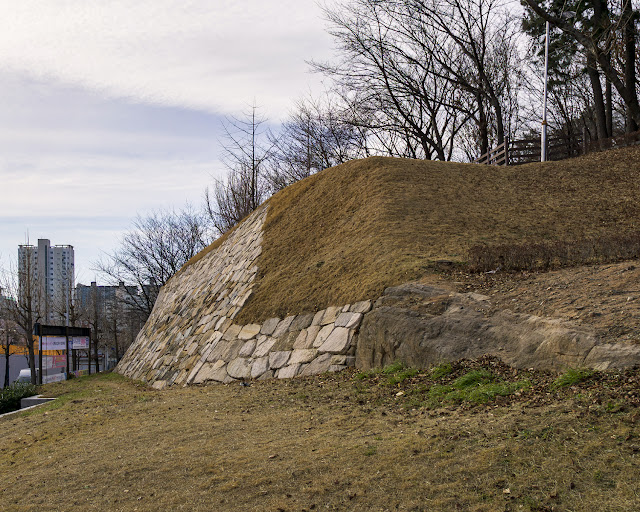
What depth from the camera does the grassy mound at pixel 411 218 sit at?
10.6 m

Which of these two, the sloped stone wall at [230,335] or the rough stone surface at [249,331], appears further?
the rough stone surface at [249,331]

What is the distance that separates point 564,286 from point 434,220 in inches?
205

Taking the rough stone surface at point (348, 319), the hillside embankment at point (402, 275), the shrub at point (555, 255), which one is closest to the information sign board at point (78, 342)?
the hillside embankment at point (402, 275)

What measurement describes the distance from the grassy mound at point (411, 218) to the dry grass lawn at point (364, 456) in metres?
3.68

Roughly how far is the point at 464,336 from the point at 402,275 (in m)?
2.36

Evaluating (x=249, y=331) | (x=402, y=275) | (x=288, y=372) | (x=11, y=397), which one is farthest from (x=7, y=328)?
(x=402, y=275)

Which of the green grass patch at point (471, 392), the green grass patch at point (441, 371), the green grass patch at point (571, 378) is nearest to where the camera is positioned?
the green grass patch at point (571, 378)

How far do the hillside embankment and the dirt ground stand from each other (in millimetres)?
31

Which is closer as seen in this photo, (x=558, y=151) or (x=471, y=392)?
(x=471, y=392)

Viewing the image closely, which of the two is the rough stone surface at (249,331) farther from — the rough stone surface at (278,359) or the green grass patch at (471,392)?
the green grass patch at (471,392)

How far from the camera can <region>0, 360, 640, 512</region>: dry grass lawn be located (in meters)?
3.67

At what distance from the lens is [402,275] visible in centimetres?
934

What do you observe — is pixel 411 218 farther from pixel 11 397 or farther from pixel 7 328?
pixel 7 328

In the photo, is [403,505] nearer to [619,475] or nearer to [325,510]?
[325,510]
